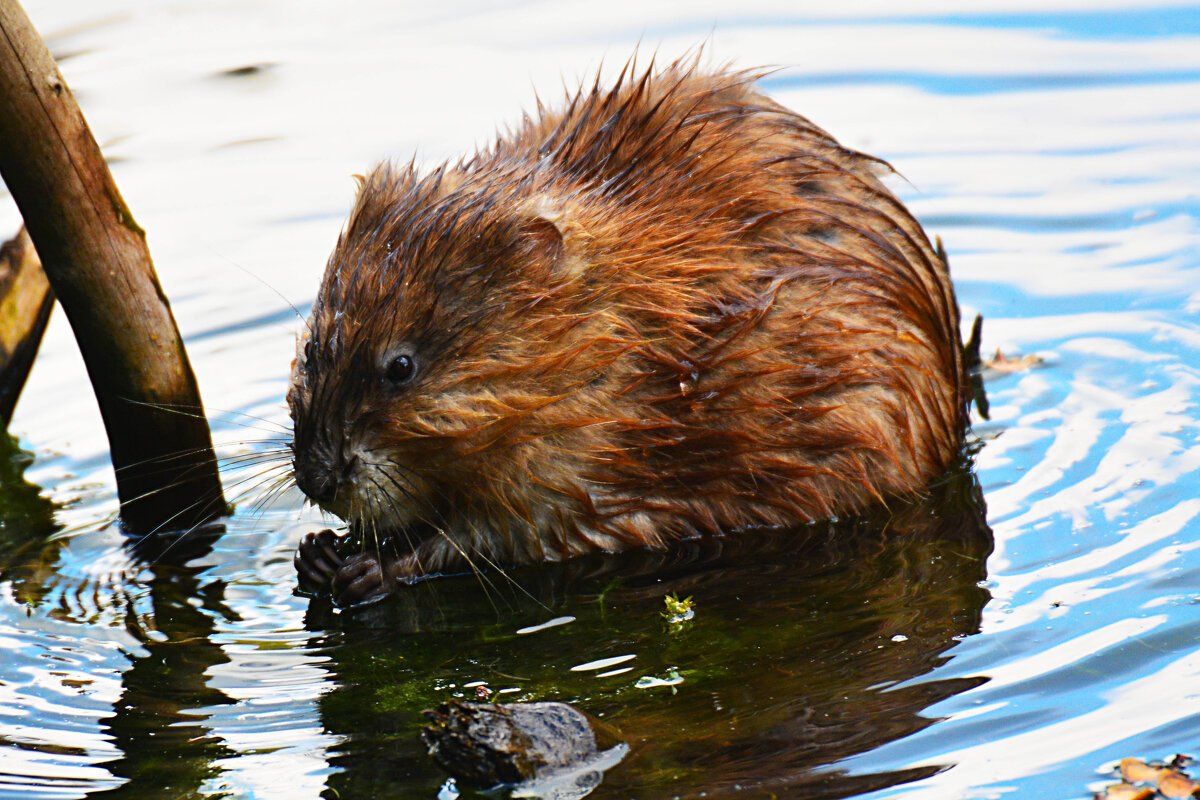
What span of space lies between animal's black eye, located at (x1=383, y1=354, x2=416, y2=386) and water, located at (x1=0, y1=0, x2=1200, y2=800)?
706 mm

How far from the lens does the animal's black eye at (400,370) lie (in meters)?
4.12

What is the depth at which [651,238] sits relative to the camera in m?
4.29

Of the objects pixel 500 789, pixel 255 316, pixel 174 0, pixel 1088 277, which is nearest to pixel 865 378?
pixel 500 789

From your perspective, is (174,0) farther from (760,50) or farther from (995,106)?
(995,106)

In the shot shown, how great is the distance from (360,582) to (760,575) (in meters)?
1.19

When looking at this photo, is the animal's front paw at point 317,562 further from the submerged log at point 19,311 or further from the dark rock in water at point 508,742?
the submerged log at point 19,311

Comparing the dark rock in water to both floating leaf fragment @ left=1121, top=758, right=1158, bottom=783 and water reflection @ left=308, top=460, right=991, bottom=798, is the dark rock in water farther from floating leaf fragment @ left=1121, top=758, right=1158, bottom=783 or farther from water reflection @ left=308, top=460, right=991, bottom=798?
floating leaf fragment @ left=1121, top=758, right=1158, bottom=783

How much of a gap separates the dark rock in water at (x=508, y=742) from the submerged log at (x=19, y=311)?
2812mm

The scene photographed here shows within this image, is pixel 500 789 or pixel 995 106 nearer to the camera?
pixel 500 789

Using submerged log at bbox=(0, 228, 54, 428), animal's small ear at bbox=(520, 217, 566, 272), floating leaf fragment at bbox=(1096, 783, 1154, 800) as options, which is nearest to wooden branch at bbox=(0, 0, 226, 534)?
submerged log at bbox=(0, 228, 54, 428)

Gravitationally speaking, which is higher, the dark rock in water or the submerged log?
the submerged log

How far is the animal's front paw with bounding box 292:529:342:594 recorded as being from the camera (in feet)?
14.5

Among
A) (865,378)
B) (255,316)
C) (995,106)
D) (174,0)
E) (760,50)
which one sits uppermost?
(174,0)

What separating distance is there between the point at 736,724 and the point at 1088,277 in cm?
346
